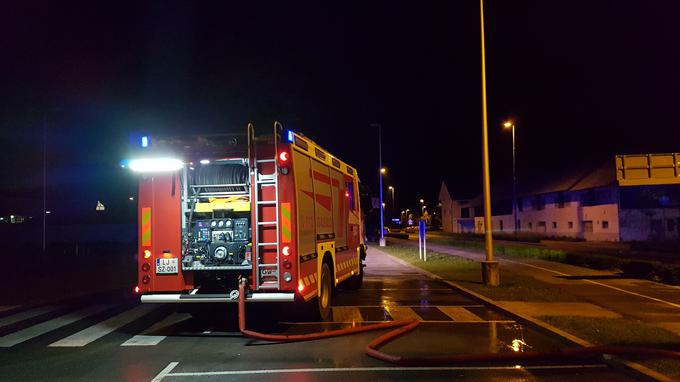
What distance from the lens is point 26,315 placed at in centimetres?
1083

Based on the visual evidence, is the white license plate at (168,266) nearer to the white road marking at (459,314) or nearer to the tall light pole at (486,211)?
the white road marking at (459,314)

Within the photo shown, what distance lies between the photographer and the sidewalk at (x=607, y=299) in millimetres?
9930

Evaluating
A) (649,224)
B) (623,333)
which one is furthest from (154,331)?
(649,224)

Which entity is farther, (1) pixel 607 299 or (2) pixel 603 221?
(2) pixel 603 221

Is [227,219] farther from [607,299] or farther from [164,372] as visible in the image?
[607,299]

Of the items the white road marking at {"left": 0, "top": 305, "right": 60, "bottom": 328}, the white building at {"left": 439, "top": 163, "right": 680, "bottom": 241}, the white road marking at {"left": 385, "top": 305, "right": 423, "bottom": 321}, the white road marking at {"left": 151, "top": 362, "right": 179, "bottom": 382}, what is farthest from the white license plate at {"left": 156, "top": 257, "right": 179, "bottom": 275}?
the white building at {"left": 439, "top": 163, "right": 680, "bottom": 241}

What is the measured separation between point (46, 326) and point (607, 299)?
12163 mm

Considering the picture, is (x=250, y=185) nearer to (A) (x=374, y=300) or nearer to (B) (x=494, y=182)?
(A) (x=374, y=300)

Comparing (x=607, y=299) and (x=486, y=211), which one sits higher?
(x=486, y=211)

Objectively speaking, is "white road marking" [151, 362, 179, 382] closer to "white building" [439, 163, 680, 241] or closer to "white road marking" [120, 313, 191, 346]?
"white road marking" [120, 313, 191, 346]

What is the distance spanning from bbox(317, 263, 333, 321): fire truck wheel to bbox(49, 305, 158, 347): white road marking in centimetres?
380

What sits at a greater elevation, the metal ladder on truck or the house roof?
the house roof

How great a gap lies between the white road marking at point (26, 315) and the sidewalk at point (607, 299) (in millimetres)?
9759

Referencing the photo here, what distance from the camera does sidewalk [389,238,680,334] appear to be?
9.93m
